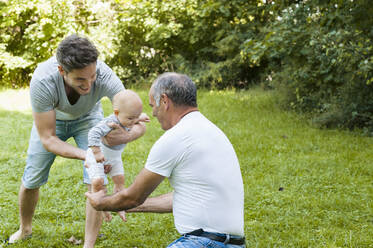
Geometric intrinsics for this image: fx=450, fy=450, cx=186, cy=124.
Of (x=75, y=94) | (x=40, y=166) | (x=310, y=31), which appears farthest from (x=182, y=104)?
(x=310, y=31)

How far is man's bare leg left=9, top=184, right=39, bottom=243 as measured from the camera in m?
3.79

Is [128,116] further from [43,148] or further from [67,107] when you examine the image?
[43,148]

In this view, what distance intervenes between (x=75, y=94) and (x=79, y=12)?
10.9m

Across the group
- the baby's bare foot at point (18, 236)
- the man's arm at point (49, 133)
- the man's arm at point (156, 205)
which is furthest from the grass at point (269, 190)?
the man's arm at point (49, 133)

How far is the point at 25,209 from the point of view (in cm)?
386

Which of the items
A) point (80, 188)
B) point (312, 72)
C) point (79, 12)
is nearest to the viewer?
point (80, 188)

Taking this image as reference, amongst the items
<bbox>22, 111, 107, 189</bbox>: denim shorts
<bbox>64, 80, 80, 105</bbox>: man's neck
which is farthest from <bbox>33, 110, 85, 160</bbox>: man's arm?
<bbox>22, 111, 107, 189</bbox>: denim shorts

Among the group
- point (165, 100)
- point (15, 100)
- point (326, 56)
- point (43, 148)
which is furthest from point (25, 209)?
point (15, 100)

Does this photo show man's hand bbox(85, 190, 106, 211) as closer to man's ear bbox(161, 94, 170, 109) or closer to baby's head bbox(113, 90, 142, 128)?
baby's head bbox(113, 90, 142, 128)

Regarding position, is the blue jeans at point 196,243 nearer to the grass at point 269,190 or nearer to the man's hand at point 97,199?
the man's hand at point 97,199

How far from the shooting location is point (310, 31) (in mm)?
7855

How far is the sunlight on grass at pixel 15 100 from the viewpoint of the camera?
10258mm

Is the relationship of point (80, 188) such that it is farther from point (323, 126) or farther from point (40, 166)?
point (323, 126)

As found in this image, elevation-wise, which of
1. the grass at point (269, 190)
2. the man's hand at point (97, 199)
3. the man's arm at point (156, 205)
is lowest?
the grass at point (269, 190)
